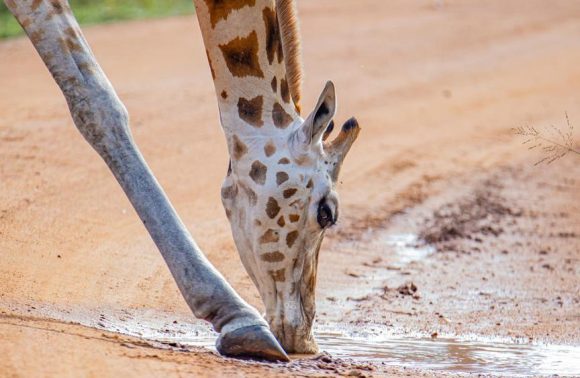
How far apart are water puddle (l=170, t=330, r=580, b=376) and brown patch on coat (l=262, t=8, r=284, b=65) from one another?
1442 mm

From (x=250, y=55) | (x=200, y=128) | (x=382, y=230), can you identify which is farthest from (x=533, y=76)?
(x=250, y=55)

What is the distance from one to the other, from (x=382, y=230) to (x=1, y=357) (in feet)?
15.1

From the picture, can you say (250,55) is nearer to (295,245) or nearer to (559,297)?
(295,245)

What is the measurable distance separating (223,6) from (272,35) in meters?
0.28

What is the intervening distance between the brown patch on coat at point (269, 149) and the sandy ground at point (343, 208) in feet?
3.39

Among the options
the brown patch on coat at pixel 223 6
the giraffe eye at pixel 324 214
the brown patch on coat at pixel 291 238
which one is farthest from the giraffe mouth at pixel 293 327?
the brown patch on coat at pixel 223 6

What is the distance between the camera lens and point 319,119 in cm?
582

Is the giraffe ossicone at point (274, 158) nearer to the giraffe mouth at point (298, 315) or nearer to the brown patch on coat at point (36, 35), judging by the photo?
the giraffe mouth at point (298, 315)

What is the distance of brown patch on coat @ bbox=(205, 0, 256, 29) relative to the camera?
20.0 feet

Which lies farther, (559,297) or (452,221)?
(452,221)

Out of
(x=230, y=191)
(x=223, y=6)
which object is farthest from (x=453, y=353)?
(x=223, y=6)

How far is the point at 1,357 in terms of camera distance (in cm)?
470

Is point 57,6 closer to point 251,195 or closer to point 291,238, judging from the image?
point 251,195

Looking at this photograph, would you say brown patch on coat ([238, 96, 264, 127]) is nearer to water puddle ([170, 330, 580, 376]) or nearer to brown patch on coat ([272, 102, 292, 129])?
brown patch on coat ([272, 102, 292, 129])
